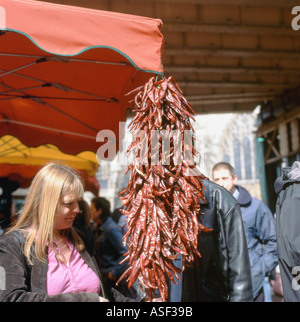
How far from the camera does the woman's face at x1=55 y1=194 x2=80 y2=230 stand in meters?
2.02

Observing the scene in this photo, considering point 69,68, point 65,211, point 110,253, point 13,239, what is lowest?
point 110,253

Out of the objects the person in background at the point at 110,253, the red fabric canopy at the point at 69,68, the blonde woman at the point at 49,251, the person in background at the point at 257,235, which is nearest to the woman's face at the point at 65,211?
the blonde woman at the point at 49,251

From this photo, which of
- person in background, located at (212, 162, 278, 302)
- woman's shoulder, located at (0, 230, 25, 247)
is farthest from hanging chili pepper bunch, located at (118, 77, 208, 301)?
person in background, located at (212, 162, 278, 302)

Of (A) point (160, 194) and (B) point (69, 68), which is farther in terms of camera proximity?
(B) point (69, 68)

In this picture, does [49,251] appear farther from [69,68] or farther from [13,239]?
[69,68]

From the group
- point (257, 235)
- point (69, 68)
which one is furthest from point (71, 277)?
point (257, 235)

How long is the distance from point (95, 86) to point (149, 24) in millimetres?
1376

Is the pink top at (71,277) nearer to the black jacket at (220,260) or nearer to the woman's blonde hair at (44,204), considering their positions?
the woman's blonde hair at (44,204)

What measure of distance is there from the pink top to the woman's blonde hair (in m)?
0.05

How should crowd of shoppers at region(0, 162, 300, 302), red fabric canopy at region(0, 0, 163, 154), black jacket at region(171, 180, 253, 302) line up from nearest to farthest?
crowd of shoppers at region(0, 162, 300, 302) → black jacket at region(171, 180, 253, 302) → red fabric canopy at region(0, 0, 163, 154)

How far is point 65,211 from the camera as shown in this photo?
6.69ft

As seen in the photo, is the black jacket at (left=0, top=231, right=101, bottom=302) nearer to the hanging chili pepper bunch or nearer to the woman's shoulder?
the woman's shoulder

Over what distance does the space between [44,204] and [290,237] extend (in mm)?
1588
